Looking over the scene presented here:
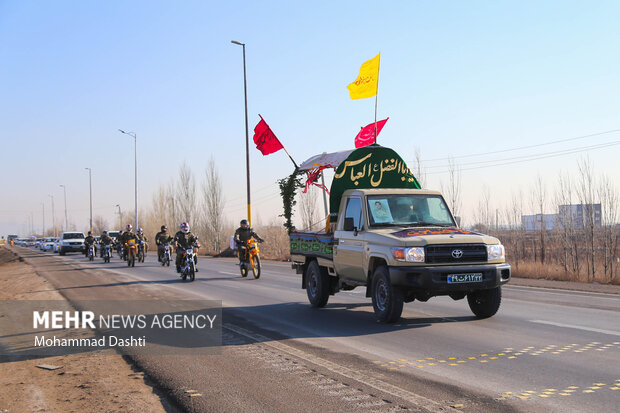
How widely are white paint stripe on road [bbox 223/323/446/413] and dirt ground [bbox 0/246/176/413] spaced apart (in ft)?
6.39

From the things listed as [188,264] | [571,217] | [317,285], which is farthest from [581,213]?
[188,264]

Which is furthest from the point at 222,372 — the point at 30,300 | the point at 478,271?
the point at 30,300

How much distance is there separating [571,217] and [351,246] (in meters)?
15.0

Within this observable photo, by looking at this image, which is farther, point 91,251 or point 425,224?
point 91,251

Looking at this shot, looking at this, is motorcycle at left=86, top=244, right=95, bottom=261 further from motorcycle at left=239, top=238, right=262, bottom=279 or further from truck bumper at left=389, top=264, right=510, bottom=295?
truck bumper at left=389, top=264, right=510, bottom=295

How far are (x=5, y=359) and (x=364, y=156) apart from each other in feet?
24.1

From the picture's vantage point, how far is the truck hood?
933 cm

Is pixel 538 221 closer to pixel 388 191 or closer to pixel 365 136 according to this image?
pixel 365 136

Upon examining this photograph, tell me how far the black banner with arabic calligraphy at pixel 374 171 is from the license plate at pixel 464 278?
129 inches

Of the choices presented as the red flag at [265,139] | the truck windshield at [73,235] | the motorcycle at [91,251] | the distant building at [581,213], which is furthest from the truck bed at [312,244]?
the truck windshield at [73,235]

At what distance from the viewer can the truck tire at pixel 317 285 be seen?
1220 centimetres

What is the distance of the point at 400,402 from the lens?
5.36 metres

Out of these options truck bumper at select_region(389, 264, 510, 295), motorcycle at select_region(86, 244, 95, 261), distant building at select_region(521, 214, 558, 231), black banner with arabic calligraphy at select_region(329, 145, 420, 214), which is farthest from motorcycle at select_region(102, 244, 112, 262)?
truck bumper at select_region(389, 264, 510, 295)

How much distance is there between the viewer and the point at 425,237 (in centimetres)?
941
